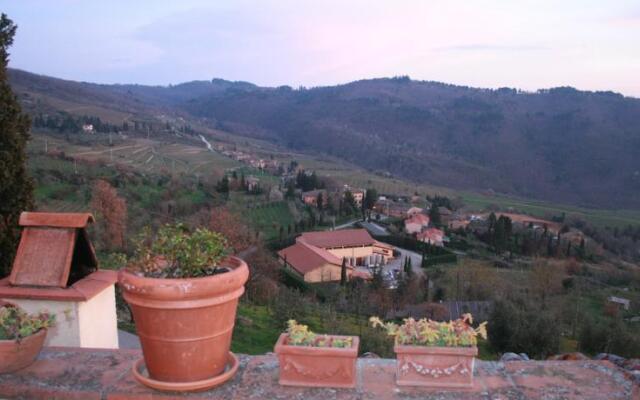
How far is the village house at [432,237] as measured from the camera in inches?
1506

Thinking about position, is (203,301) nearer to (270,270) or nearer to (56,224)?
(56,224)

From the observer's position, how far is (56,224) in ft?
11.0

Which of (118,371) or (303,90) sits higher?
(303,90)

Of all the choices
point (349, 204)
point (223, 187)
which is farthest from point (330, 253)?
point (349, 204)

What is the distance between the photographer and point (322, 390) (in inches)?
98.5

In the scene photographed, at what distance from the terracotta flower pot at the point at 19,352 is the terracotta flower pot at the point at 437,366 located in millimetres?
1879

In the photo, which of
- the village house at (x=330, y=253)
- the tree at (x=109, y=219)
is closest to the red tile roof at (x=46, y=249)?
the tree at (x=109, y=219)

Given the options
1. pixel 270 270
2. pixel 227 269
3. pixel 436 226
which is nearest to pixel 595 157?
pixel 436 226

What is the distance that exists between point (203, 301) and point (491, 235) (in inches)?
1545

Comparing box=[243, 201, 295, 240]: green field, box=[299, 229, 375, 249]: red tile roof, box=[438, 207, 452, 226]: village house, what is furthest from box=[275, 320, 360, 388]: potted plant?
box=[438, 207, 452, 226]: village house

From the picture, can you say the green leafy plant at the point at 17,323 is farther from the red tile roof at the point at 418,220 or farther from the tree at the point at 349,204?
the tree at the point at 349,204

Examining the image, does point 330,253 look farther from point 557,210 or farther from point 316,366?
point 557,210

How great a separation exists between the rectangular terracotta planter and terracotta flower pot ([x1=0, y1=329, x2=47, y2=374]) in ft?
4.29

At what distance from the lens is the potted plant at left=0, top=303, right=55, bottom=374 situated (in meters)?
2.65
